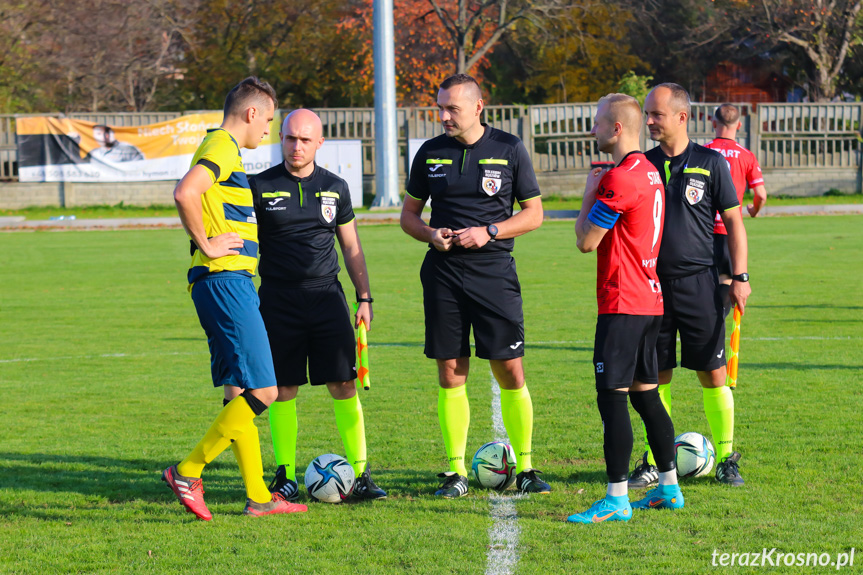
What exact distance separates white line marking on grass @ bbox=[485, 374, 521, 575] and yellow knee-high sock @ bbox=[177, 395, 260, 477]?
1.44 metres

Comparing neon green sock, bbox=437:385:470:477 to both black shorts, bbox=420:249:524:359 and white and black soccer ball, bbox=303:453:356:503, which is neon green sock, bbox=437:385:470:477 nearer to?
black shorts, bbox=420:249:524:359

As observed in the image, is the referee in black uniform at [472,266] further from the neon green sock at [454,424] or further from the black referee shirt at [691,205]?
the black referee shirt at [691,205]

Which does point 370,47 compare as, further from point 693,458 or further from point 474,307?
point 693,458

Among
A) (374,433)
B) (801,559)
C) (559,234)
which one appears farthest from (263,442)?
(559,234)

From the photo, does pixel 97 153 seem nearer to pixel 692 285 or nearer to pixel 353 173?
pixel 353 173

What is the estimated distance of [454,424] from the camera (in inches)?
231

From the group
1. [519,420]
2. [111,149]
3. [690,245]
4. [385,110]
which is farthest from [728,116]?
[111,149]

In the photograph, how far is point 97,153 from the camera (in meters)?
32.3

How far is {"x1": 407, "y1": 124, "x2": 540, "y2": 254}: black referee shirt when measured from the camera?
226 inches

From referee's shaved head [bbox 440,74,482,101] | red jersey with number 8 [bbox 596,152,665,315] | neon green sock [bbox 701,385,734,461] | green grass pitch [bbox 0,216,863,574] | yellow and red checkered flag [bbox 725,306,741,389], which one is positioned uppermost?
referee's shaved head [bbox 440,74,482,101]

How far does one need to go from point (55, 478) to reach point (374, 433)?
2244 millimetres

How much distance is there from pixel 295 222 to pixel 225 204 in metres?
0.71

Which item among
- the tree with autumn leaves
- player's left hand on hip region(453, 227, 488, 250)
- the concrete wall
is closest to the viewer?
player's left hand on hip region(453, 227, 488, 250)

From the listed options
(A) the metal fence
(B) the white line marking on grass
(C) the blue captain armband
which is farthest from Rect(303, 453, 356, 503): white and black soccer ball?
(A) the metal fence
